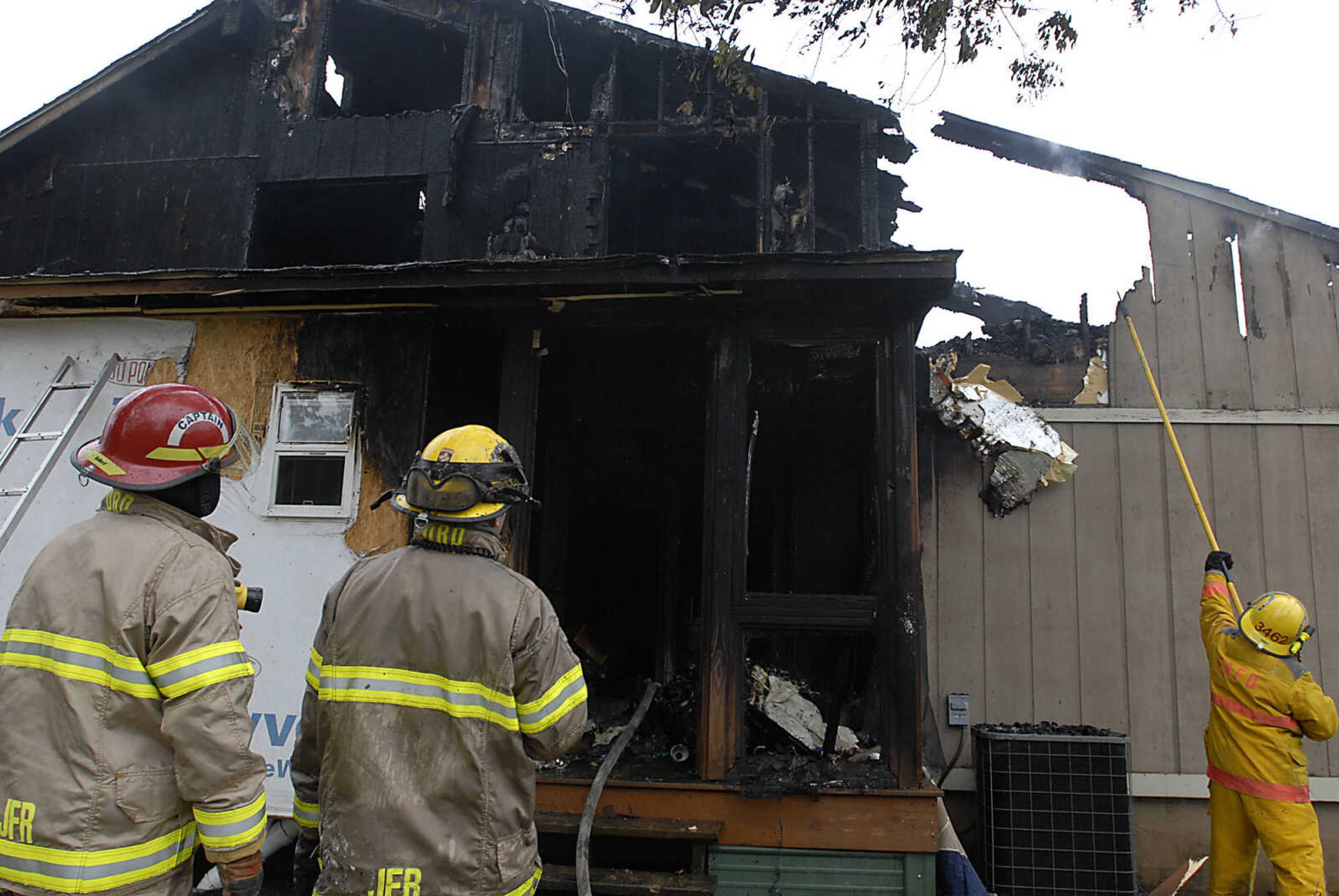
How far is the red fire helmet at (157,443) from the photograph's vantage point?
7.97ft

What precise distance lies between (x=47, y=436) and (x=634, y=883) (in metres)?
4.92

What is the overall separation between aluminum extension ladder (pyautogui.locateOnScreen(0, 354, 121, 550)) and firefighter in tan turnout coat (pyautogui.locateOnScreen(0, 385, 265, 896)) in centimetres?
367

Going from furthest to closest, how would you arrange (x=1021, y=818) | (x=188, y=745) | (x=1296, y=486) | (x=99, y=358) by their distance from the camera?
(x=1296, y=486)
(x=99, y=358)
(x=1021, y=818)
(x=188, y=745)

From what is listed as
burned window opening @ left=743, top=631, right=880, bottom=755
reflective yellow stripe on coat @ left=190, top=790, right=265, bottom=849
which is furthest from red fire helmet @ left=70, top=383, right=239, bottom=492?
burned window opening @ left=743, top=631, right=880, bottom=755

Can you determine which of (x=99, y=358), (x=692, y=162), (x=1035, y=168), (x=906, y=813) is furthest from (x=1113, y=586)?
(x=99, y=358)

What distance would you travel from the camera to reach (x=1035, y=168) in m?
7.14

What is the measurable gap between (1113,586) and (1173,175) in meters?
3.39

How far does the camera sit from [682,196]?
8.31 metres

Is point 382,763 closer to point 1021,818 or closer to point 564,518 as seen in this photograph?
point 1021,818

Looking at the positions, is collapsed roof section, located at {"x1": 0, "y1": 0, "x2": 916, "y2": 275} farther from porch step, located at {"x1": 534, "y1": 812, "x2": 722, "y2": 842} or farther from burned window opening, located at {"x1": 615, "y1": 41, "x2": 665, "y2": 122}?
porch step, located at {"x1": 534, "y1": 812, "x2": 722, "y2": 842}

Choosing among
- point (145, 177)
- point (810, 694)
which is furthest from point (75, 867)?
point (145, 177)

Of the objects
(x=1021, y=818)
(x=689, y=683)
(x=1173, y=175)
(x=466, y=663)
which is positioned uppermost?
(x=1173, y=175)

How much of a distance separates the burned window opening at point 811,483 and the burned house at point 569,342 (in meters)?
0.03

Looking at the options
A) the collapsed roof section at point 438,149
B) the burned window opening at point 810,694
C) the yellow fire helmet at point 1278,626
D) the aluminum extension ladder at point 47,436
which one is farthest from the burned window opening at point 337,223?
the yellow fire helmet at point 1278,626
